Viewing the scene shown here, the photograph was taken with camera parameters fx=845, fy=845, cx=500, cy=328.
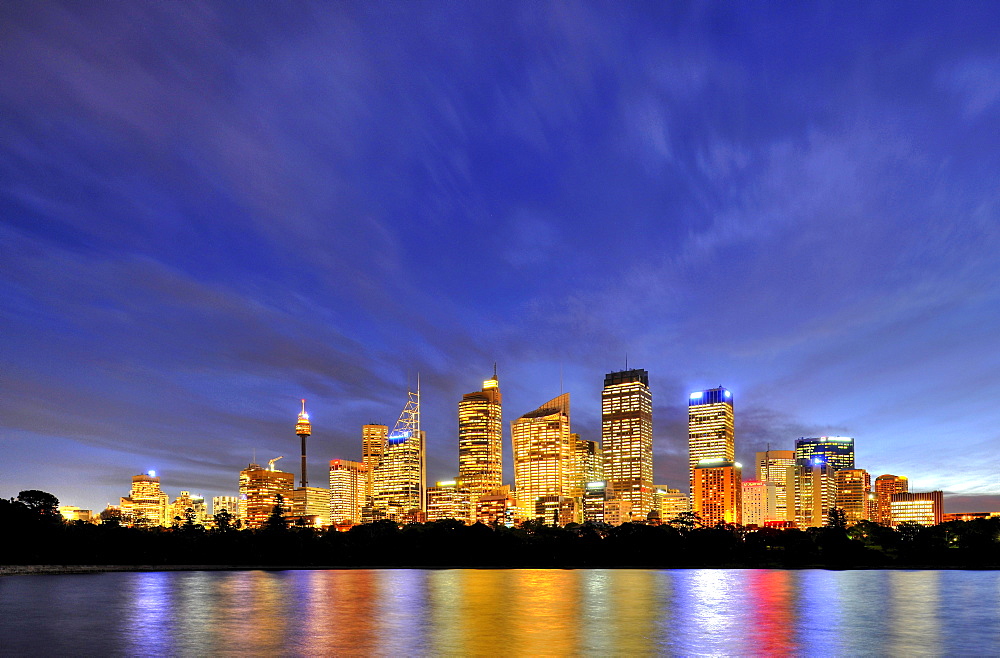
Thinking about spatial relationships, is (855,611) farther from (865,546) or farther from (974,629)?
(865,546)

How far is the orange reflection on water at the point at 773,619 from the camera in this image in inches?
2194

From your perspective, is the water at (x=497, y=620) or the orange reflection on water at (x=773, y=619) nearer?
the water at (x=497, y=620)

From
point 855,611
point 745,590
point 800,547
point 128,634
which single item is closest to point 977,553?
point 800,547

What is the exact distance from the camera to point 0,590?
347ft

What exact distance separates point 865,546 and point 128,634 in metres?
174

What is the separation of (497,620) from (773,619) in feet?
78.7

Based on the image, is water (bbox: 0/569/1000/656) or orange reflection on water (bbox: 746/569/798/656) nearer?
water (bbox: 0/569/1000/656)

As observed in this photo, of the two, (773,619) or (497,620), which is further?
(773,619)

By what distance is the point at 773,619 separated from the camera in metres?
73.1

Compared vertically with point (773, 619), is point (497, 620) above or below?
above

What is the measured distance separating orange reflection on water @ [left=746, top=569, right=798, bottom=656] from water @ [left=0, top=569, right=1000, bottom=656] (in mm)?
149

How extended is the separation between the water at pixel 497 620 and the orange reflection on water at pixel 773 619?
0.15 metres

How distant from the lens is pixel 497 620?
70.8 meters

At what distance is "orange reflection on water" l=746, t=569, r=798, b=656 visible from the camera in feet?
183
